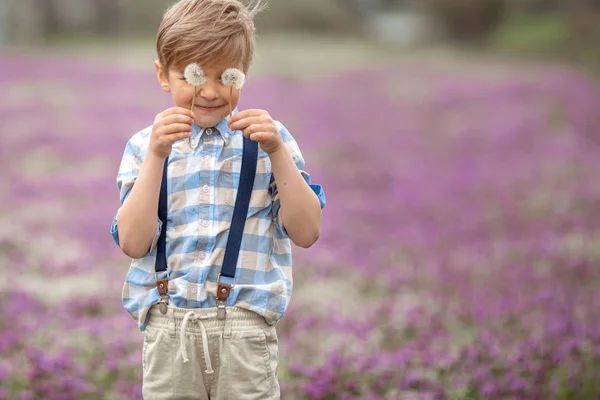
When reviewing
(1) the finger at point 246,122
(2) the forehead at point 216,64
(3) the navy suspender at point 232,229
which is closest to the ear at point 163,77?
(2) the forehead at point 216,64

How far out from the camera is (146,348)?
3.06 metres

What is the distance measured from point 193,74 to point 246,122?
240mm

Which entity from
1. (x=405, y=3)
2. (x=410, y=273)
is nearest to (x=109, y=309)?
(x=410, y=273)

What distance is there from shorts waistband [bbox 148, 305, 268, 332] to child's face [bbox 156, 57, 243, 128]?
63 centimetres

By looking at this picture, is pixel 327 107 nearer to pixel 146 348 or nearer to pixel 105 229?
pixel 105 229

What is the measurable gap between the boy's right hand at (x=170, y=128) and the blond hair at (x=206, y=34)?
0.65 feet

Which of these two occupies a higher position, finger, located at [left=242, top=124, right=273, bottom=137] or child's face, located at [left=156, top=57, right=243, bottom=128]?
child's face, located at [left=156, top=57, right=243, bottom=128]

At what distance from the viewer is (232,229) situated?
9.57ft

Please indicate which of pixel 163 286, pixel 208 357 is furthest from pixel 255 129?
pixel 208 357

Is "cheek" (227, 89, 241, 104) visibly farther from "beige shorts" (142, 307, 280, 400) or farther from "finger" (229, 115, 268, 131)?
"beige shorts" (142, 307, 280, 400)

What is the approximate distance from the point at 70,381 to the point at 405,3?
2326 inches

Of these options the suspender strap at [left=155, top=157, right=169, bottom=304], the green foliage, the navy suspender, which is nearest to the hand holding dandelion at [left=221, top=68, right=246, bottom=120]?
the navy suspender

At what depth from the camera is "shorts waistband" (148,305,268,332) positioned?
2941mm

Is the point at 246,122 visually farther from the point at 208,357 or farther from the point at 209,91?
the point at 208,357
